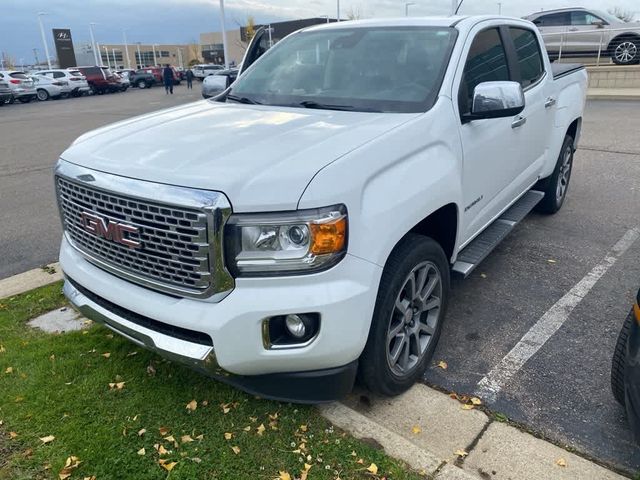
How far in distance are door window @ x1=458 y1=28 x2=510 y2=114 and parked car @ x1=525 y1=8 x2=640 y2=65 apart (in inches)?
628

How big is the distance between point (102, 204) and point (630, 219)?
5.30m

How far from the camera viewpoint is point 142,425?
8.93 ft

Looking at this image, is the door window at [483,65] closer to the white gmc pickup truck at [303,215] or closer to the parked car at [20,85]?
the white gmc pickup truck at [303,215]

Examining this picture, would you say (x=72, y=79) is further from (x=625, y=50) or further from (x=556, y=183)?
(x=556, y=183)

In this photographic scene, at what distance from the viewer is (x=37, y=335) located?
3617 mm

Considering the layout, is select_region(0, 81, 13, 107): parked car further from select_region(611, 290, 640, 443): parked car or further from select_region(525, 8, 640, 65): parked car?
select_region(611, 290, 640, 443): parked car

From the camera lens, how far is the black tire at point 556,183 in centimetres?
551

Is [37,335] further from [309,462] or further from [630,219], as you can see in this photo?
[630,219]

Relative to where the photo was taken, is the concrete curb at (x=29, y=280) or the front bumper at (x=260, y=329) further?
the concrete curb at (x=29, y=280)

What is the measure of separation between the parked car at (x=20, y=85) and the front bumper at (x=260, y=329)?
97.6ft

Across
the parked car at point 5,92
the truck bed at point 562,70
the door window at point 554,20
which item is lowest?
A: the parked car at point 5,92

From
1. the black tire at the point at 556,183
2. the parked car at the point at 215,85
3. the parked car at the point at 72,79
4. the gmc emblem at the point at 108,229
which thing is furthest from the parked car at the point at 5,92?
the gmc emblem at the point at 108,229

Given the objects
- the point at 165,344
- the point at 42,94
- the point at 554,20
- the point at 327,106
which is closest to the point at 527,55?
the point at 327,106

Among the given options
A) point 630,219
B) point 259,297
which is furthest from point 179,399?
point 630,219
